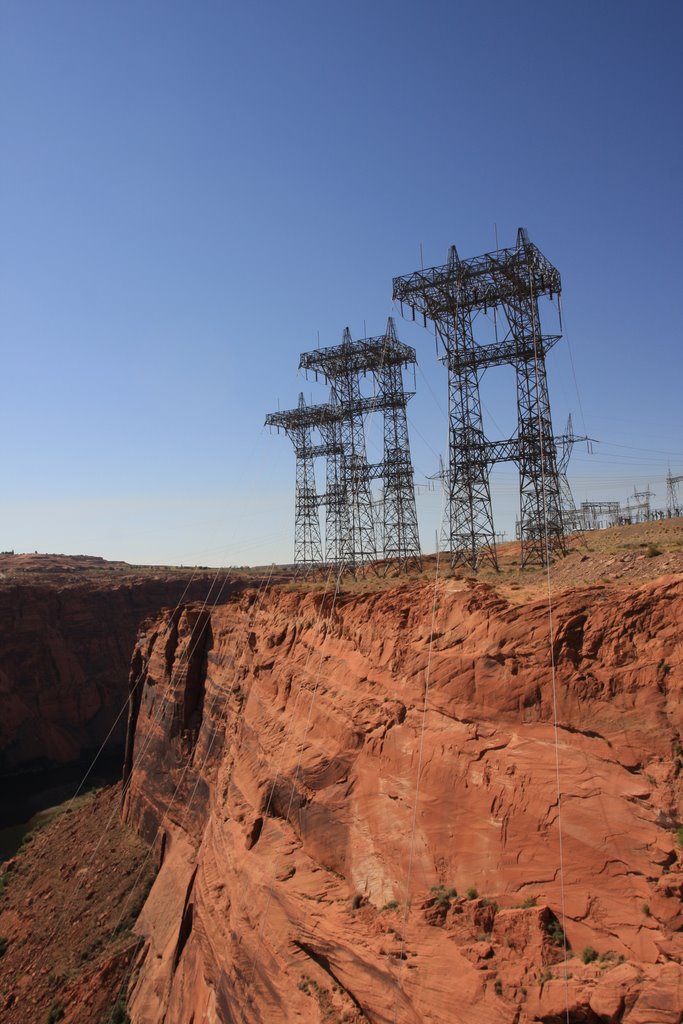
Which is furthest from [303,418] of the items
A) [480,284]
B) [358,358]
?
[480,284]

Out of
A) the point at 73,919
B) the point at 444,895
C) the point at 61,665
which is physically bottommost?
the point at 73,919

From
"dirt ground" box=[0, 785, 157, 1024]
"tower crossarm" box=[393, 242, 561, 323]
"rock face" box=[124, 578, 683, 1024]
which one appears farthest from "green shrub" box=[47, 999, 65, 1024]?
"tower crossarm" box=[393, 242, 561, 323]

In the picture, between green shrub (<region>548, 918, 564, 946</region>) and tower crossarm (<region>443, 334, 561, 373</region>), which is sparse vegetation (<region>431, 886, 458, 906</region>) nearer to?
green shrub (<region>548, 918, 564, 946</region>)

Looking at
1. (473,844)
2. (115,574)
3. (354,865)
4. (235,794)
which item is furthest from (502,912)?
(115,574)

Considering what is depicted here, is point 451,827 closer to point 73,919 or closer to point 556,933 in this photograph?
point 556,933

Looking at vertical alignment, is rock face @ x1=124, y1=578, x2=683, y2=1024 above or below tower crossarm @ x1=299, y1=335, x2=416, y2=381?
below

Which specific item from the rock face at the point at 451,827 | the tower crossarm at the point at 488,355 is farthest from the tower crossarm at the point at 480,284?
the rock face at the point at 451,827

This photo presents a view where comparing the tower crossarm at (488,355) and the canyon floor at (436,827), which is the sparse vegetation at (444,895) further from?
the tower crossarm at (488,355)
